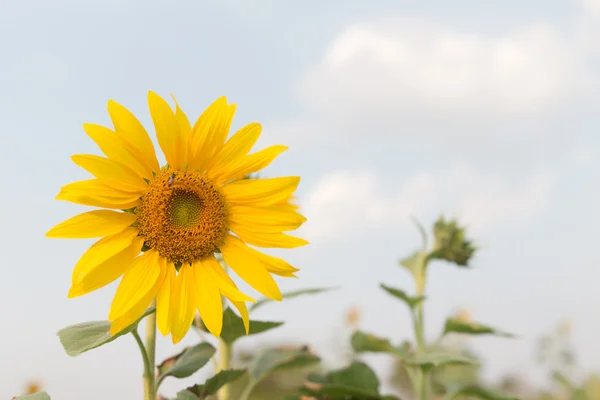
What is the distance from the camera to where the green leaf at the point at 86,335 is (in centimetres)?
169

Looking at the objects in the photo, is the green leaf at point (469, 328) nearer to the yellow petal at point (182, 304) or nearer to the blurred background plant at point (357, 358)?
the blurred background plant at point (357, 358)

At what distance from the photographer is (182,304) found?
1.85 m

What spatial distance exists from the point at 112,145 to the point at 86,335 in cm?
51

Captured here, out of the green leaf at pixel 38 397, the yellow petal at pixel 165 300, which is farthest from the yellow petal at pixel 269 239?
the green leaf at pixel 38 397

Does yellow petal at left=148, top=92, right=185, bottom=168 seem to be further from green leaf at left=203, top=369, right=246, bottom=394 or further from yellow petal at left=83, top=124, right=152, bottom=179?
green leaf at left=203, top=369, right=246, bottom=394

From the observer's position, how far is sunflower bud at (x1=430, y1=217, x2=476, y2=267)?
3340 millimetres

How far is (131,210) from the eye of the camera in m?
1.92

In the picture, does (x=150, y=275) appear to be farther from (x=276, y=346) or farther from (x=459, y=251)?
(x=459, y=251)

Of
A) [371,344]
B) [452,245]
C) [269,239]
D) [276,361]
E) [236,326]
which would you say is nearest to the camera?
[269,239]

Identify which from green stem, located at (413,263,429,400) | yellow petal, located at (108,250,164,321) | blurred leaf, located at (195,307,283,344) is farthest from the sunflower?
green stem, located at (413,263,429,400)

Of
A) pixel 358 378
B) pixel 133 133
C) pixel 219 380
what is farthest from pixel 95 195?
pixel 358 378

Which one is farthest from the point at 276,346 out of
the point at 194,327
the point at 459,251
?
the point at 459,251

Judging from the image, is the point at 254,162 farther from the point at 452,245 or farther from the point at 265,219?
the point at 452,245

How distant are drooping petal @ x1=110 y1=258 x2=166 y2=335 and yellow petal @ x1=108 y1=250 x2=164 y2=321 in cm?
1
